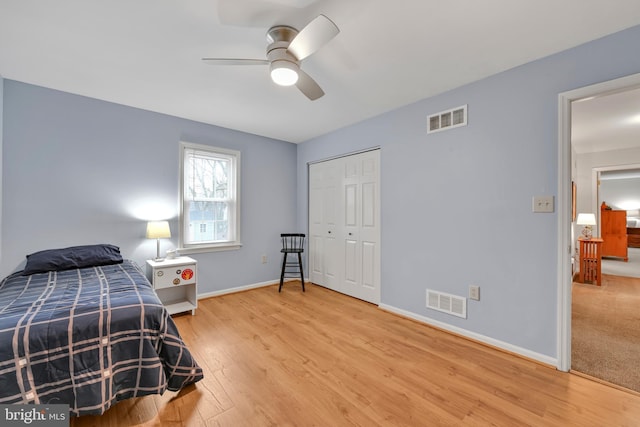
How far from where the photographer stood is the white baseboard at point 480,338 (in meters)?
2.10

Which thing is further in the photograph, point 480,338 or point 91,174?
point 91,174

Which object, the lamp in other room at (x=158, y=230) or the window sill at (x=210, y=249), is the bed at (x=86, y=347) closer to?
the lamp in other room at (x=158, y=230)

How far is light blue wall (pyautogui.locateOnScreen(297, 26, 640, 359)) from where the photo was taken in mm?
2072

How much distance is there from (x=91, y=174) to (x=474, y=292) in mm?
4158

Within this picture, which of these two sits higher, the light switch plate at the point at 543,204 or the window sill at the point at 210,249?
the light switch plate at the point at 543,204

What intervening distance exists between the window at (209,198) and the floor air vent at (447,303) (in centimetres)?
273

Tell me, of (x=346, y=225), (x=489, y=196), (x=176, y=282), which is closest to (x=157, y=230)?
(x=176, y=282)

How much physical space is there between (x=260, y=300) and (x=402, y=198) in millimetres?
2290

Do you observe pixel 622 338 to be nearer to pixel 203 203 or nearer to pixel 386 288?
pixel 386 288

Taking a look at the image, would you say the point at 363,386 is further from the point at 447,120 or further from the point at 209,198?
the point at 209,198

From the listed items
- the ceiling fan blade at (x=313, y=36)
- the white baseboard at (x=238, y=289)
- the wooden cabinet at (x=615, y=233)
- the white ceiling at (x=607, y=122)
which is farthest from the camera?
the wooden cabinet at (x=615, y=233)

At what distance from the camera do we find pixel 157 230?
10.0 ft

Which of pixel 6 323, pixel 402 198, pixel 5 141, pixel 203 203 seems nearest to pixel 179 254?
pixel 203 203

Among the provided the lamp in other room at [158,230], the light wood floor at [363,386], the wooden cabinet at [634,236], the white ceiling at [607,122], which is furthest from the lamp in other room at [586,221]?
the lamp in other room at [158,230]
